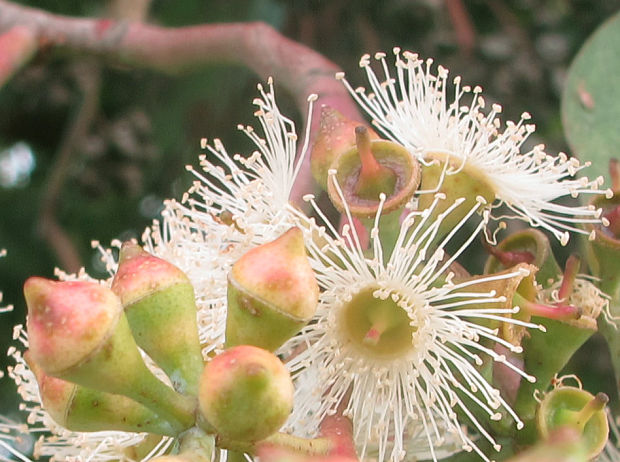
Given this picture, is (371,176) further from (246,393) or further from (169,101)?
(169,101)

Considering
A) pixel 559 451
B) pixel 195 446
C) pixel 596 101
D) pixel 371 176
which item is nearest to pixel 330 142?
Result: pixel 371 176

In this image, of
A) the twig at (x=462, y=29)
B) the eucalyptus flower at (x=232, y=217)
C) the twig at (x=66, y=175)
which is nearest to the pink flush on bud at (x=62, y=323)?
the eucalyptus flower at (x=232, y=217)

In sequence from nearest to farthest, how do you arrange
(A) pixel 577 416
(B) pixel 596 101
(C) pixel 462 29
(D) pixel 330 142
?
(A) pixel 577 416
(D) pixel 330 142
(B) pixel 596 101
(C) pixel 462 29

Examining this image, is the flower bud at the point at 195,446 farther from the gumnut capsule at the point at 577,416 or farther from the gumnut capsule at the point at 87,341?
the gumnut capsule at the point at 577,416

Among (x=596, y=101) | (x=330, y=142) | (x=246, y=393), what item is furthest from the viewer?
(x=596, y=101)

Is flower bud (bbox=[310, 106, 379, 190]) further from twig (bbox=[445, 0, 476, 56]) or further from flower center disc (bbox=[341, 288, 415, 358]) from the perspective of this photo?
twig (bbox=[445, 0, 476, 56])

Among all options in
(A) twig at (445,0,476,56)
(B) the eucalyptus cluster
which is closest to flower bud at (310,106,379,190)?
(B) the eucalyptus cluster

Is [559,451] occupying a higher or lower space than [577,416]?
higher
